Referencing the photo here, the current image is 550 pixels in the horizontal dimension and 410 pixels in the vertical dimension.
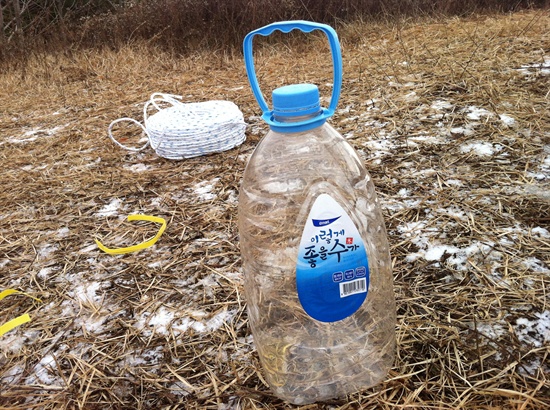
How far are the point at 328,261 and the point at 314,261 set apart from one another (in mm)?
34

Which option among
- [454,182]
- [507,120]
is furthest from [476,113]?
[454,182]

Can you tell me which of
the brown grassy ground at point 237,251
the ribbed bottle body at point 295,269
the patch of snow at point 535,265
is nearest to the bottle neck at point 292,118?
the ribbed bottle body at point 295,269

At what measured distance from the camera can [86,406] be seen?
128 cm

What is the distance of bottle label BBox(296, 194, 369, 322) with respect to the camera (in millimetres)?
1069

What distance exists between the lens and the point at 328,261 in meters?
1.08

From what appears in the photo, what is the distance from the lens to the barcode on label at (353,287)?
3.62 feet

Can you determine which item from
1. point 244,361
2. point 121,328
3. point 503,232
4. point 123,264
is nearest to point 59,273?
point 123,264

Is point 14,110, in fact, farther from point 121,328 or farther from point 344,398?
point 344,398

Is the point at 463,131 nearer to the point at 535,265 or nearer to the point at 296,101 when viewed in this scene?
the point at 535,265

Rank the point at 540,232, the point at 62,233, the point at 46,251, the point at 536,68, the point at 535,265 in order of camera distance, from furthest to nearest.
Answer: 1. the point at 536,68
2. the point at 62,233
3. the point at 46,251
4. the point at 540,232
5. the point at 535,265

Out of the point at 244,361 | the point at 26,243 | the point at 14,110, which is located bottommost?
the point at 14,110

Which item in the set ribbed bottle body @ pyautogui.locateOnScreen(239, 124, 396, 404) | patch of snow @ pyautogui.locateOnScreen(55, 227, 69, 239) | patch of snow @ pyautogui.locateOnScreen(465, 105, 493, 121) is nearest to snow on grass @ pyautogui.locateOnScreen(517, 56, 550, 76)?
patch of snow @ pyautogui.locateOnScreen(465, 105, 493, 121)

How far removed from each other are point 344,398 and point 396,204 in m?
0.98

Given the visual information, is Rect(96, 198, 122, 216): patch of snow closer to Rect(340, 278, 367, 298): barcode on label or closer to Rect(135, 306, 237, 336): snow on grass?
Rect(135, 306, 237, 336): snow on grass
